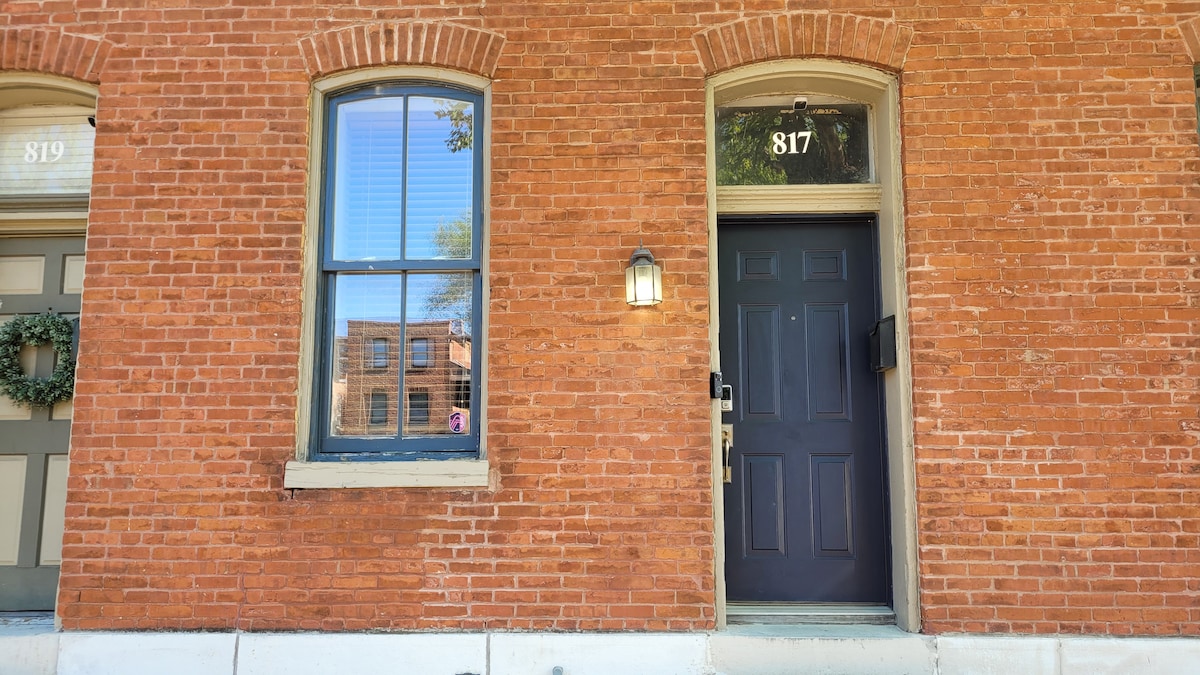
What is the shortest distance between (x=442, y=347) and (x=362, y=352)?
470 mm

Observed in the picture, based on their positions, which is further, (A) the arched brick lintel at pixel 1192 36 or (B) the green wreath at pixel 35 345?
(B) the green wreath at pixel 35 345

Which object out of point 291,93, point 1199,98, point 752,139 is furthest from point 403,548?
point 1199,98

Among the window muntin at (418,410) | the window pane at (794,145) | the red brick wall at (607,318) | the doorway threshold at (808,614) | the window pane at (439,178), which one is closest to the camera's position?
the red brick wall at (607,318)

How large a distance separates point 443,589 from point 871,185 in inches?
132

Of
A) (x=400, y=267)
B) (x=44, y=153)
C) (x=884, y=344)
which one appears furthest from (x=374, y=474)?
(x=44, y=153)

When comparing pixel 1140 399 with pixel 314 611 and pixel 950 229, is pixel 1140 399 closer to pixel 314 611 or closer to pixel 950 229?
pixel 950 229

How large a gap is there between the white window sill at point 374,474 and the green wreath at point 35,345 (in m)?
1.69

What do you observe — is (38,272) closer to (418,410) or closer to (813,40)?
(418,410)

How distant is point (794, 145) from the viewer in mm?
5043

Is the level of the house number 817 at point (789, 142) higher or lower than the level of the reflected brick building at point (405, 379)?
higher

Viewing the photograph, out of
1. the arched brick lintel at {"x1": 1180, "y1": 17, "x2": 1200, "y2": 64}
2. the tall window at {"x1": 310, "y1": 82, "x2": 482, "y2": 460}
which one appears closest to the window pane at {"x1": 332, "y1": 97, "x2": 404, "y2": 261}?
the tall window at {"x1": 310, "y1": 82, "x2": 482, "y2": 460}

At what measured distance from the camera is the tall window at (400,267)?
4.73 metres

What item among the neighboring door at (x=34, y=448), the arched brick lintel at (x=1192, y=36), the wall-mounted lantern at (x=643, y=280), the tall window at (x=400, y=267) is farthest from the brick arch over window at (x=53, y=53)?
the arched brick lintel at (x=1192, y=36)

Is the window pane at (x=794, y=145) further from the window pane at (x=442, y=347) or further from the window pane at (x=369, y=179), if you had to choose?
the window pane at (x=369, y=179)
